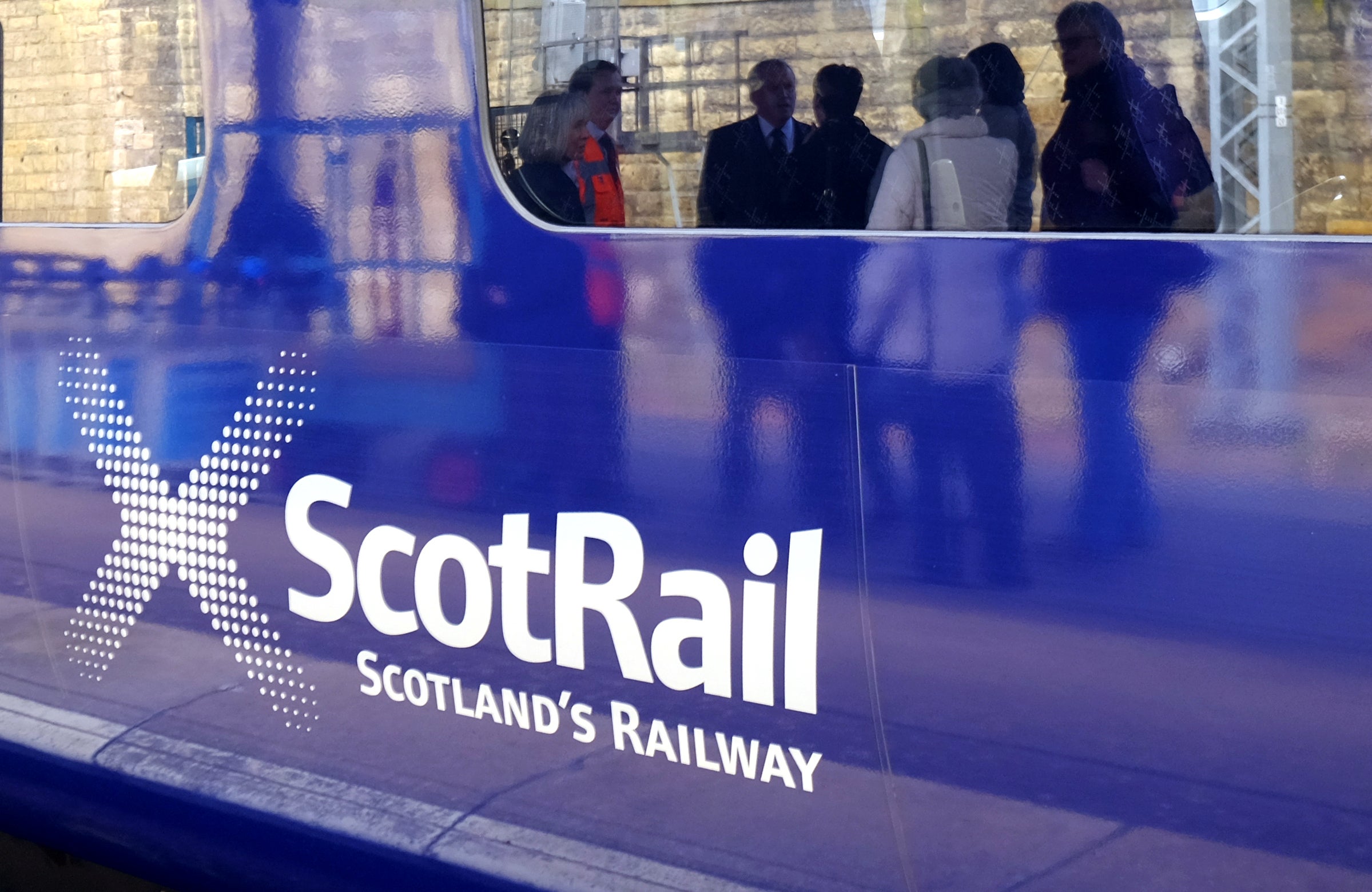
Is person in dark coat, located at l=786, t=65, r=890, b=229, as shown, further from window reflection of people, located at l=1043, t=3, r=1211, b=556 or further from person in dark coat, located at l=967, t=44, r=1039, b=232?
window reflection of people, located at l=1043, t=3, r=1211, b=556

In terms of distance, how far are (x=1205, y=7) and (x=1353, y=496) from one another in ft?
2.22

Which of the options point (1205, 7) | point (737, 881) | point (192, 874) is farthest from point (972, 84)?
point (192, 874)

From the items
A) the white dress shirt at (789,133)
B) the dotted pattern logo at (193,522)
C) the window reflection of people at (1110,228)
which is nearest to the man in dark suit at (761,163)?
the white dress shirt at (789,133)

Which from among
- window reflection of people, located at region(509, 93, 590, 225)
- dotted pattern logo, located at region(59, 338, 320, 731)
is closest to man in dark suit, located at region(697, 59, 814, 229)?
window reflection of people, located at region(509, 93, 590, 225)

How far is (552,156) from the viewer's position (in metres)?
2.47

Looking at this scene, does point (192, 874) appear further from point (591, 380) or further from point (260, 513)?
point (591, 380)

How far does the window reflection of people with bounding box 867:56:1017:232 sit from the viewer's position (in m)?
2.10

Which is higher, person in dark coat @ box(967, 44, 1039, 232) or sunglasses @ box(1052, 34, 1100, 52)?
sunglasses @ box(1052, 34, 1100, 52)

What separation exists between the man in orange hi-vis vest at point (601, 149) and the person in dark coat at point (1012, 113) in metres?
0.61

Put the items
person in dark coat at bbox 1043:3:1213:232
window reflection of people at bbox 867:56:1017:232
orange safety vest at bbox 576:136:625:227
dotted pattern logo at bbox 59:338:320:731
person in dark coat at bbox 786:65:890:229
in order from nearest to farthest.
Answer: person in dark coat at bbox 1043:3:1213:232, window reflection of people at bbox 867:56:1017:232, person in dark coat at bbox 786:65:890:229, orange safety vest at bbox 576:136:625:227, dotted pattern logo at bbox 59:338:320:731

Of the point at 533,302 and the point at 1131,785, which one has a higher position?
the point at 533,302

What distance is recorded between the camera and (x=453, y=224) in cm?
250

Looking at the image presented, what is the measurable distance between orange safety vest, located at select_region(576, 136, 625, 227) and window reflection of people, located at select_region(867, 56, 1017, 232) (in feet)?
1.44

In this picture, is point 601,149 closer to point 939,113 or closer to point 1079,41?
point 939,113
